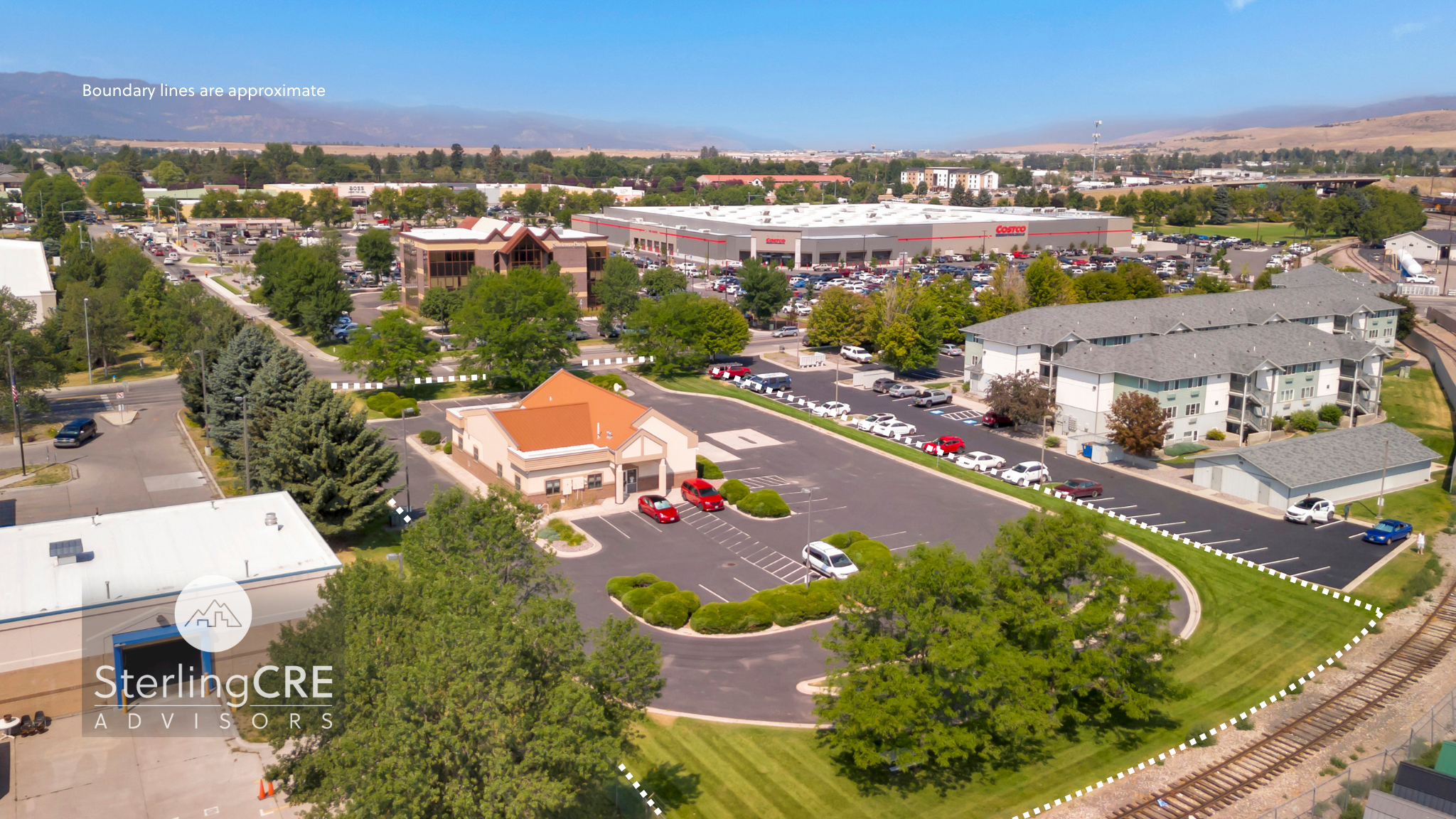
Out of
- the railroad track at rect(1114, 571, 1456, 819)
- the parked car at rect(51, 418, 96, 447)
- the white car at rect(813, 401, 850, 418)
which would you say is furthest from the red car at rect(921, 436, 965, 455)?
the parked car at rect(51, 418, 96, 447)

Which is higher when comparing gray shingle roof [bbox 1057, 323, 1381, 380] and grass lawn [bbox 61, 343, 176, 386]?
gray shingle roof [bbox 1057, 323, 1381, 380]

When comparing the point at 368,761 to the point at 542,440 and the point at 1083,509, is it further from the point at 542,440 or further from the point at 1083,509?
the point at 542,440

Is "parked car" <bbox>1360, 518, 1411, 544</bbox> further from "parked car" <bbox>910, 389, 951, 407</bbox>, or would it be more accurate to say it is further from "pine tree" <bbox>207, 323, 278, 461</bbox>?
"pine tree" <bbox>207, 323, 278, 461</bbox>

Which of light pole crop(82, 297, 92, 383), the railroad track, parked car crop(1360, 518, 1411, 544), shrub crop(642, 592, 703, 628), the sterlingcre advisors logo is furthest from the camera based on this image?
light pole crop(82, 297, 92, 383)

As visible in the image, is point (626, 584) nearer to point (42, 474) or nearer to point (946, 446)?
point (946, 446)

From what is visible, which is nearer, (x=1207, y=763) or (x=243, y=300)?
(x=1207, y=763)

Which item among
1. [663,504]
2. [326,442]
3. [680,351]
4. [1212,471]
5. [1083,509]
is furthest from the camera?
[680,351]

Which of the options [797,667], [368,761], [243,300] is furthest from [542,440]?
[243,300]

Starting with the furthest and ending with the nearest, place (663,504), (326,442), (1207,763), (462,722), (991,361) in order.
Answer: (991,361) < (663,504) < (326,442) < (1207,763) < (462,722)
